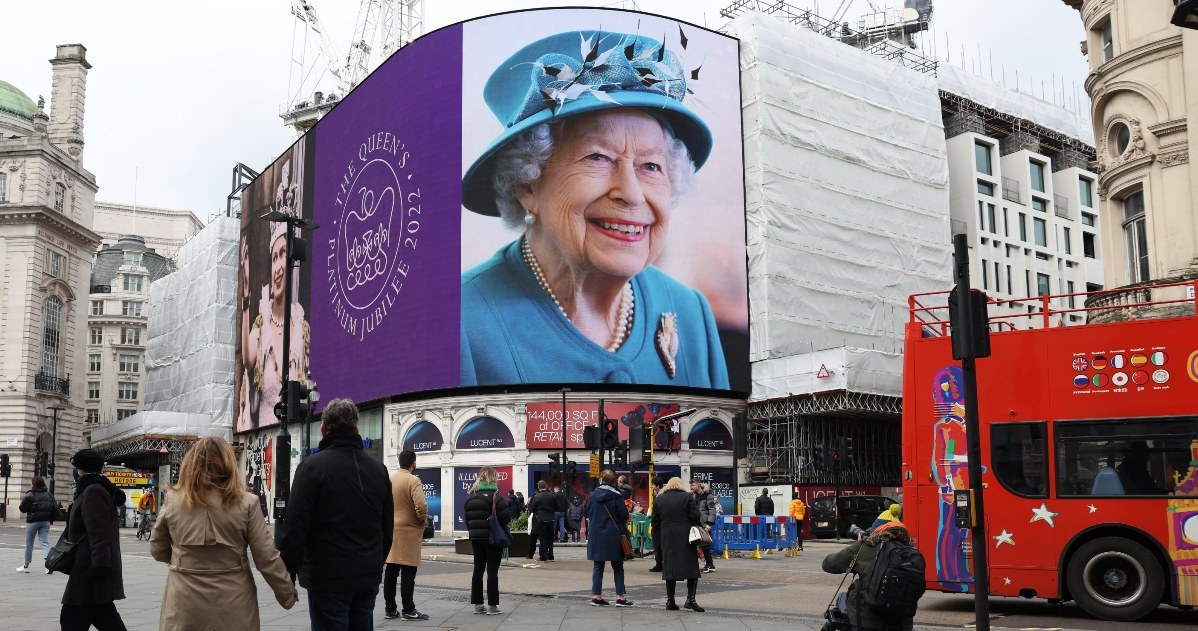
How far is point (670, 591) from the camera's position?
14.5 metres

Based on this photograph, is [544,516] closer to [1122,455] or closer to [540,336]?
[1122,455]

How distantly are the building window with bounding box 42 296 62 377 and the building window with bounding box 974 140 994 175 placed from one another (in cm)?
5560

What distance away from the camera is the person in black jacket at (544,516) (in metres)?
24.6

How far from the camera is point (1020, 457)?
14.6 meters

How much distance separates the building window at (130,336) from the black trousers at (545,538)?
95.2m

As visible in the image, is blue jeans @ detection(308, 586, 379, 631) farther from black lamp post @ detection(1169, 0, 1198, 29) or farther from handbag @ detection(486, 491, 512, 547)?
black lamp post @ detection(1169, 0, 1198, 29)

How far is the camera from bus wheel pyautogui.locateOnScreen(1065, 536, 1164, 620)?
530 inches

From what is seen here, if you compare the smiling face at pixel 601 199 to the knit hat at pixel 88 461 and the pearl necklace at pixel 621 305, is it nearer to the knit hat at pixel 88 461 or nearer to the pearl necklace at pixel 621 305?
the pearl necklace at pixel 621 305

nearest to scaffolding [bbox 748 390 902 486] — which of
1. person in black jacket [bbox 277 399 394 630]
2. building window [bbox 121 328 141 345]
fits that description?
person in black jacket [bbox 277 399 394 630]

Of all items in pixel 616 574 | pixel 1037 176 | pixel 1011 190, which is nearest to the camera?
pixel 616 574

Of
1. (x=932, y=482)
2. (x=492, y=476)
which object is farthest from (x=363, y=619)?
(x=932, y=482)

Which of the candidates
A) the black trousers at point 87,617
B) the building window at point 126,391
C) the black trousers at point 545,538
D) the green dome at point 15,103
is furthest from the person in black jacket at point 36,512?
the building window at point 126,391

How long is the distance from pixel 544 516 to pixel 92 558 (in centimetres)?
1676

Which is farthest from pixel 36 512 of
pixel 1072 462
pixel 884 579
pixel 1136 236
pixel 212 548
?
pixel 1136 236
